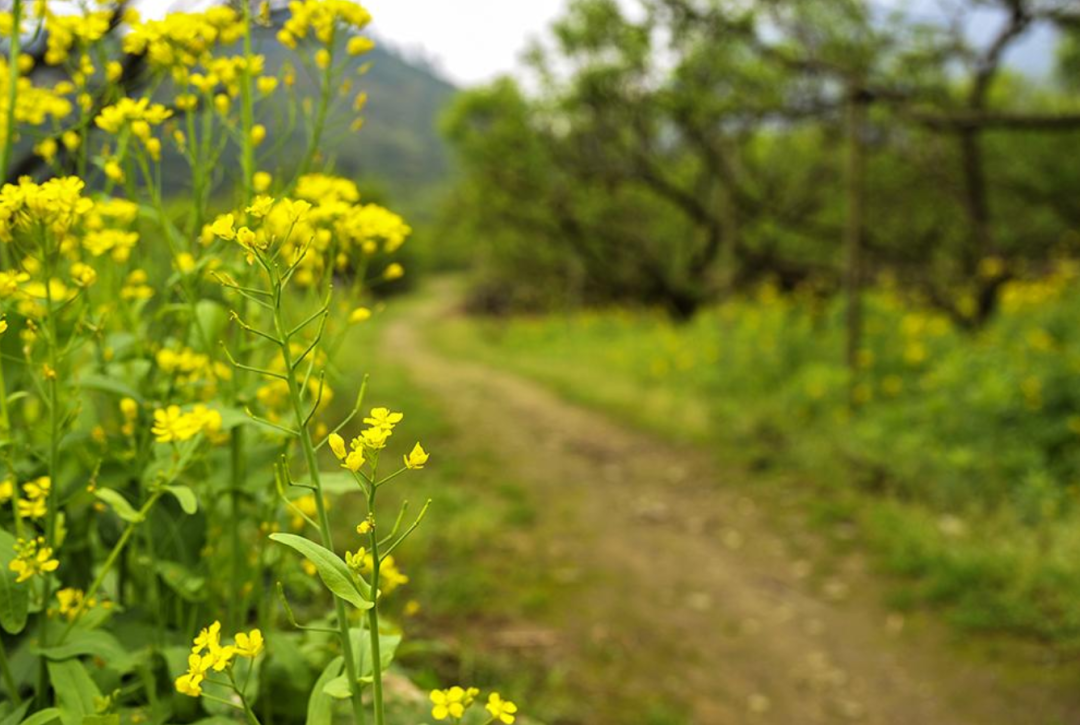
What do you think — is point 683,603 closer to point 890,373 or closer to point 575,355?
point 890,373

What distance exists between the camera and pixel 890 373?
664 cm

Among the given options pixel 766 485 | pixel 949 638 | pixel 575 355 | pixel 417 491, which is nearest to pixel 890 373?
pixel 766 485

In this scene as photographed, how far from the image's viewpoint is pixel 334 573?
1228mm

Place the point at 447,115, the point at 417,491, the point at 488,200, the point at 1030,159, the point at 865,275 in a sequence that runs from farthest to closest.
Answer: the point at 488,200
the point at 447,115
the point at 1030,159
the point at 865,275
the point at 417,491

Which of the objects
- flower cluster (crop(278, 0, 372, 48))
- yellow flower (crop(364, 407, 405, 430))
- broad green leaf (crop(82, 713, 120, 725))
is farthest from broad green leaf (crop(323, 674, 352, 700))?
flower cluster (crop(278, 0, 372, 48))

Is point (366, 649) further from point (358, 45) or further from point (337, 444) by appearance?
point (358, 45)

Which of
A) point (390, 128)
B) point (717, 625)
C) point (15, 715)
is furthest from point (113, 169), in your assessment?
point (390, 128)

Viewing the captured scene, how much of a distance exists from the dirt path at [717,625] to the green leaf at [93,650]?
6.37 ft

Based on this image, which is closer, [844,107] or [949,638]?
[949,638]

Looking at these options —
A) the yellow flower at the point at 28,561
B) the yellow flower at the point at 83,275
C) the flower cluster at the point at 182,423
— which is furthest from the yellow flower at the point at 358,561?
the yellow flower at the point at 83,275

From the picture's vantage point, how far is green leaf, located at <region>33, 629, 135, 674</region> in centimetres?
157

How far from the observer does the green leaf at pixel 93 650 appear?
157cm

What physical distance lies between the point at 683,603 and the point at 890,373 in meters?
3.52

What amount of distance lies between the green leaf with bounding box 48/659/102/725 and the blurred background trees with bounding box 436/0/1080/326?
6.12 metres
